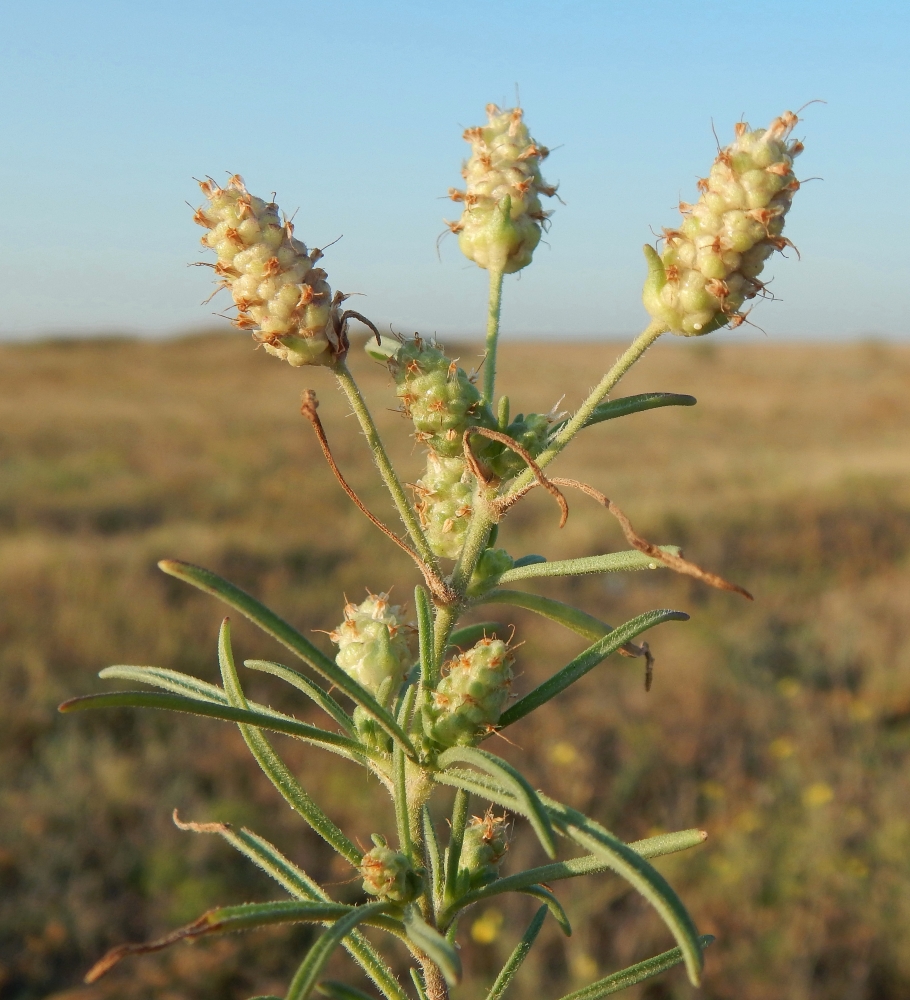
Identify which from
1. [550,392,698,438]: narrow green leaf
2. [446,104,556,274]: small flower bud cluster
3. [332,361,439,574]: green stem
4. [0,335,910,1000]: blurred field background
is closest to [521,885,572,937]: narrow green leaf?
[332,361,439,574]: green stem

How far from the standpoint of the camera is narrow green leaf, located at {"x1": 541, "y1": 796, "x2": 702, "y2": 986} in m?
0.83

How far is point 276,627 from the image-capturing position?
964 millimetres

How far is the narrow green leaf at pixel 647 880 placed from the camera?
835 millimetres

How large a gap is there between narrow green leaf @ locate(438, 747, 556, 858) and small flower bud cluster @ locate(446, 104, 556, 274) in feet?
2.23

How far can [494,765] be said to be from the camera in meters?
0.94

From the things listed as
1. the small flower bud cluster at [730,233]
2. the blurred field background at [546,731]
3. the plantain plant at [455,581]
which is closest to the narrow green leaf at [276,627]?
the plantain plant at [455,581]

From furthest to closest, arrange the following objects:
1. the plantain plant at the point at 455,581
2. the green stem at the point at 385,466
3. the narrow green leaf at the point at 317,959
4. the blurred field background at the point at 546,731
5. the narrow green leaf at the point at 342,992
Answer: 1. the blurred field background at the point at 546,731
2. the narrow green leaf at the point at 342,992
3. the green stem at the point at 385,466
4. the plantain plant at the point at 455,581
5. the narrow green leaf at the point at 317,959

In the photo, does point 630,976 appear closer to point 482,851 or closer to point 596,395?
point 482,851

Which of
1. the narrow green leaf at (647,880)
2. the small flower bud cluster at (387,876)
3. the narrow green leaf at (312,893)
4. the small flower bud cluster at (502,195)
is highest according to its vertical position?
the small flower bud cluster at (502,195)

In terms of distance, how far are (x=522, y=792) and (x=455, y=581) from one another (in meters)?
0.33

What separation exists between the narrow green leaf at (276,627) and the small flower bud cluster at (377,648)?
7.3 inches

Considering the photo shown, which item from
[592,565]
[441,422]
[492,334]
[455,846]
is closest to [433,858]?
[455,846]

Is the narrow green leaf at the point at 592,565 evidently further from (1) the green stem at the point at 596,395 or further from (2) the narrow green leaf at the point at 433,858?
(2) the narrow green leaf at the point at 433,858

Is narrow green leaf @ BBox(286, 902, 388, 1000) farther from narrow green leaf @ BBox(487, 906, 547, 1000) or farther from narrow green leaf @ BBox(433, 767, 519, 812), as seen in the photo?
narrow green leaf @ BBox(487, 906, 547, 1000)
